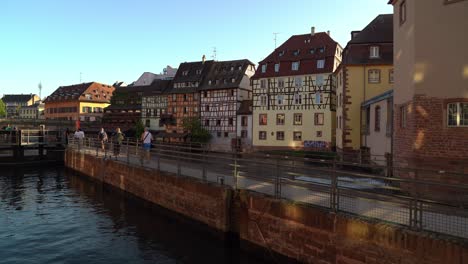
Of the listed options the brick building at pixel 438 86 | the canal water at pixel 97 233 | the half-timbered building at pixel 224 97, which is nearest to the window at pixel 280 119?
the half-timbered building at pixel 224 97

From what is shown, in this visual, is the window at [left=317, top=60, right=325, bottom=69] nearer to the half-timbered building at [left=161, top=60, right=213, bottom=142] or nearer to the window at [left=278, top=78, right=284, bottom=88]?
the window at [left=278, top=78, right=284, bottom=88]

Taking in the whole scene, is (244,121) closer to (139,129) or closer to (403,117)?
(139,129)

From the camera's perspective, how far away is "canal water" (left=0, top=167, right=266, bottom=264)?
10.8 metres

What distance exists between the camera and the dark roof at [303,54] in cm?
4759

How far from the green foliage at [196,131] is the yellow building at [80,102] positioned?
39848mm

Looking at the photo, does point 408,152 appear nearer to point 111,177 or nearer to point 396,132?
point 396,132

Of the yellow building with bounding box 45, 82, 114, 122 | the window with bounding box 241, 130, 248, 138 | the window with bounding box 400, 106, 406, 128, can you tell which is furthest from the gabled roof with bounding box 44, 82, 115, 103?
the window with bounding box 400, 106, 406, 128

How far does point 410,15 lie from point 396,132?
4539 mm

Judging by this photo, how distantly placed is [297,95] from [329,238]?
136 feet

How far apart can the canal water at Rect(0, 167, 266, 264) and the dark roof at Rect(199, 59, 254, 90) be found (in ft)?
126

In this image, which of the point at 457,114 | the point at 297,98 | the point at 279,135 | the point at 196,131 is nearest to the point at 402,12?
the point at 457,114

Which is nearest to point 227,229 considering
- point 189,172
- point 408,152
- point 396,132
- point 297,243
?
point 297,243

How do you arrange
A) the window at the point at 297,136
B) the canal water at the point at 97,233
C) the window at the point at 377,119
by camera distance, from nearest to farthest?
the canal water at the point at 97,233
the window at the point at 377,119
the window at the point at 297,136

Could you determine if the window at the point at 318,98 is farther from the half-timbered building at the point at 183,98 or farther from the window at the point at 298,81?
the half-timbered building at the point at 183,98
